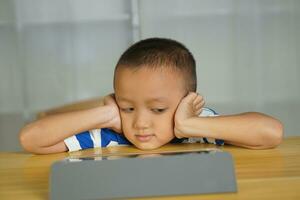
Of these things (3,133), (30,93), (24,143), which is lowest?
(3,133)

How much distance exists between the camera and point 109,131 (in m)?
1.15

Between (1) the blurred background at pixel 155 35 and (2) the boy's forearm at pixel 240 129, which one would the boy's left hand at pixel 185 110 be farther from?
(1) the blurred background at pixel 155 35

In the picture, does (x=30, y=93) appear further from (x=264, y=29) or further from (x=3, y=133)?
(x=264, y=29)

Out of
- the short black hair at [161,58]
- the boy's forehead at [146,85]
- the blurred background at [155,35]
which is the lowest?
the blurred background at [155,35]

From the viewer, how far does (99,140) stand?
1.14 m

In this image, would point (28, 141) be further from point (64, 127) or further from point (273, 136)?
point (273, 136)

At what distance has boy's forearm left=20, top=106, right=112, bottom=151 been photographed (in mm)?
1091

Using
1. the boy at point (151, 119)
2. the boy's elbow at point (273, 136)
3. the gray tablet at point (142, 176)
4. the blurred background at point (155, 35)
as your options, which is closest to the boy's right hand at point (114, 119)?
the boy at point (151, 119)

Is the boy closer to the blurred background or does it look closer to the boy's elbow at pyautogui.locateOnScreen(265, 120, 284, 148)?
the boy's elbow at pyautogui.locateOnScreen(265, 120, 284, 148)

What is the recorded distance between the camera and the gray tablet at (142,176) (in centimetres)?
56

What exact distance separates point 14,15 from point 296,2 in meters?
1.66

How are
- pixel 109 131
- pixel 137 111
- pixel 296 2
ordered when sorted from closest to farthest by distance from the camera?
1. pixel 137 111
2. pixel 109 131
3. pixel 296 2

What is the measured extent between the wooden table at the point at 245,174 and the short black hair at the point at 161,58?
0.60 ft

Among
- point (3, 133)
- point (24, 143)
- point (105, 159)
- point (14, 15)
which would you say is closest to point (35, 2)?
point (14, 15)
